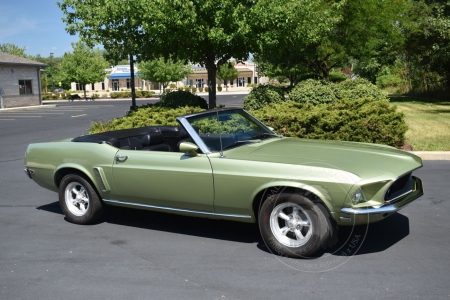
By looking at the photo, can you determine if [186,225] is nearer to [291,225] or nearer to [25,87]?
[291,225]

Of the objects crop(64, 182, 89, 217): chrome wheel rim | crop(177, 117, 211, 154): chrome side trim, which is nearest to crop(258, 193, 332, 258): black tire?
crop(177, 117, 211, 154): chrome side trim

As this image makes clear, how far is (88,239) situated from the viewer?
19.9 feet

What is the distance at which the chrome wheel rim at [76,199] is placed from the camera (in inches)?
262

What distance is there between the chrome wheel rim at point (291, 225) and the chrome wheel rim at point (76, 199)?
2.76 metres

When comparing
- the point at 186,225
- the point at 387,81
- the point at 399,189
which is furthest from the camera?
the point at 387,81

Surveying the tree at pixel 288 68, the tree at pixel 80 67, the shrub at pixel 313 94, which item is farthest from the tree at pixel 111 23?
the tree at pixel 80 67

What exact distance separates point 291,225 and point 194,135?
1.54m

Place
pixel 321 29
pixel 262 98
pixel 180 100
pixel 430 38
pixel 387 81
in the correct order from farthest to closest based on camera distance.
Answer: pixel 387 81 → pixel 430 38 → pixel 321 29 → pixel 180 100 → pixel 262 98

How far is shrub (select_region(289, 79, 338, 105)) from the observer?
13.9 meters

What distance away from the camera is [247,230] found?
6215 mm

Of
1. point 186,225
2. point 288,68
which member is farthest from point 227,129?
point 288,68

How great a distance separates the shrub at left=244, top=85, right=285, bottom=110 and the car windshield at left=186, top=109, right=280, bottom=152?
7.79m

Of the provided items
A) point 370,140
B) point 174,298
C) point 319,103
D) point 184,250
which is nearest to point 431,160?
point 370,140

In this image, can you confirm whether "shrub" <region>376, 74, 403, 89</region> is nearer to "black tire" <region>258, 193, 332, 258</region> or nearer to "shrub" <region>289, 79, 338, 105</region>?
"shrub" <region>289, 79, 338, 105</region>
